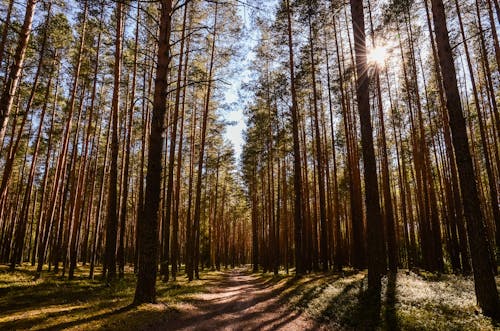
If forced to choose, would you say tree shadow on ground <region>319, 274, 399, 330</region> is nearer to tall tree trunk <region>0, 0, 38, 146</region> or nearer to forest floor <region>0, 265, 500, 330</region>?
forest floor <region>0, 265, 500, 330</region>

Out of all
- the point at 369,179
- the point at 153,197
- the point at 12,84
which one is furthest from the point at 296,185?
the point at 12,84

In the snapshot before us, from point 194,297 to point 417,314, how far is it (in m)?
6.86

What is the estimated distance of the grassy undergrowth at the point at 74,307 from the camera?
6.09 metres

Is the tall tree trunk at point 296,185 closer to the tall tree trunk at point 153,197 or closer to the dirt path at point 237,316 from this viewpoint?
the dirt path at point 237,316

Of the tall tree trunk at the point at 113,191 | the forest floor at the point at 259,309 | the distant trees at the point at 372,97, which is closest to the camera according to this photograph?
the forest floor at the point at 259,309

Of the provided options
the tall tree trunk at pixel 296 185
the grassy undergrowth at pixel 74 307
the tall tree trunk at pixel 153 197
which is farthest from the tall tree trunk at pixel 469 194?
the tall tree trunk at pixel 296 185

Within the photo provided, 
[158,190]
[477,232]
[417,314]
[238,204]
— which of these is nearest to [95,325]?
[158,190]

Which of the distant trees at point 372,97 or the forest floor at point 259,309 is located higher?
the distant trees at point 372,97

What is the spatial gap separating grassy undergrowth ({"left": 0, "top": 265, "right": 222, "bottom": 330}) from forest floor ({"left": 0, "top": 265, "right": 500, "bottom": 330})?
19 millimetres

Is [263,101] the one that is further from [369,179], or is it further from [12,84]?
[12,84]

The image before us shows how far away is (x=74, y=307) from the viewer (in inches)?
308

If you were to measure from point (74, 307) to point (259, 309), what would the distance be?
4.84 metres

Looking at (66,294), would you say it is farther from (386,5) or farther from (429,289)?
(386,5)

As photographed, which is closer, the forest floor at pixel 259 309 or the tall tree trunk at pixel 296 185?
the forest floor at pixel 259 309
